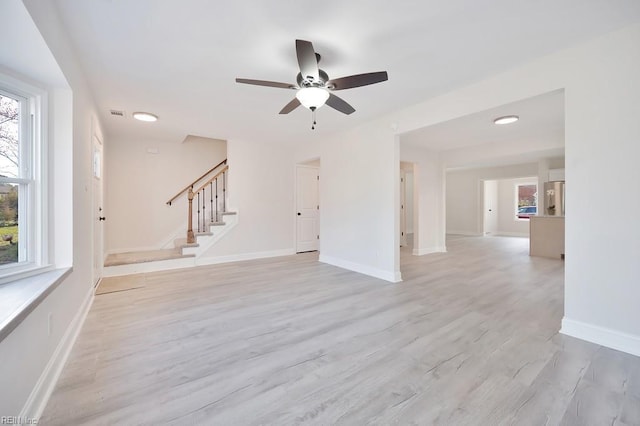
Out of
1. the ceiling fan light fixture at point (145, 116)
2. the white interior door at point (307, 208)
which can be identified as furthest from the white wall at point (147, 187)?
the white interior door at point (307, 208)

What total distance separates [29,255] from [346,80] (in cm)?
284

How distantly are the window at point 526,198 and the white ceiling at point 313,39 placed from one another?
9.79 m

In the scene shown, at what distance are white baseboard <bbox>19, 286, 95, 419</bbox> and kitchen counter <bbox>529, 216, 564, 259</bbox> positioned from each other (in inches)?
311

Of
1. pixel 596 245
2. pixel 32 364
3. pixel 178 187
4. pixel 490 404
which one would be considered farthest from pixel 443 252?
pixel 32 364

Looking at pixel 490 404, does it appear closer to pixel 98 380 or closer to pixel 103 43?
pixel 98 380

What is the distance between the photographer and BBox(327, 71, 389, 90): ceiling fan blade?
86.4 inches

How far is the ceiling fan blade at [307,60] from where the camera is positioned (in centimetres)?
196

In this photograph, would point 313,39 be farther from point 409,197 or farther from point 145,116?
point 409,197

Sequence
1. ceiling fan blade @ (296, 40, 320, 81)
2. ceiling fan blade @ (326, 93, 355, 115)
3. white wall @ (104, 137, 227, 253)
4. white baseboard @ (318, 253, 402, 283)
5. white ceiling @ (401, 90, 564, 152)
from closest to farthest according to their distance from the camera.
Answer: ceiling fan blade @ (296, 40, 320, 81), ceiling fan blade @ (326, 93, 355, 115), white ceiling @ (401, 90, 564, 152), white baseboard @ (318, 253, 402, 283), white wall @ (104, 137, 227, 253)

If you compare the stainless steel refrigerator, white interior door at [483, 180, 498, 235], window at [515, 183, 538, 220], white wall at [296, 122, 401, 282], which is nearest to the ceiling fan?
white wall at [296, 122, 401, 282]

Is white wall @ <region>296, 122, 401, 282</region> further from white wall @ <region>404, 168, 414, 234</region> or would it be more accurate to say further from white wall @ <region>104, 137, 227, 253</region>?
white wall @ <region>404, 168, 414, 234</region>

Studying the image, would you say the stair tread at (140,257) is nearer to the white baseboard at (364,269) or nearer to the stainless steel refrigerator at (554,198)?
the white baseboard at (364,269)

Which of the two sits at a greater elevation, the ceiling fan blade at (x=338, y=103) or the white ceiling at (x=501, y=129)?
the white ceiling at (x=501, y=129)

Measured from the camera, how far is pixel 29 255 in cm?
205
